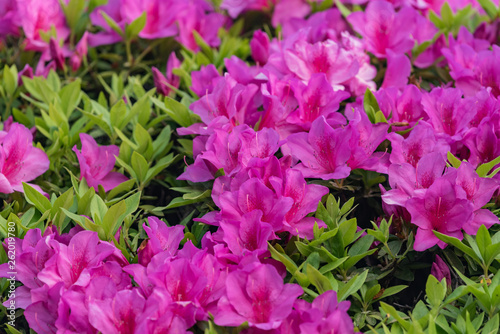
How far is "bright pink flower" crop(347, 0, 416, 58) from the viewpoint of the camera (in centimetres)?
212

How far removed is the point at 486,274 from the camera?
144 cm

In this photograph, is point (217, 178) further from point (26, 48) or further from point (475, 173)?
point (26, 48)

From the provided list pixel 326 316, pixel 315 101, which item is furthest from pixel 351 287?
pixel 315 101

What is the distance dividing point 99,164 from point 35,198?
0.77 ft

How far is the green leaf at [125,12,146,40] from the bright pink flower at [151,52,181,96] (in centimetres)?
18

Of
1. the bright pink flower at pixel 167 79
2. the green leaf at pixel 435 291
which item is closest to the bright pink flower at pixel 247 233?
the green leaf at pixel 435 291

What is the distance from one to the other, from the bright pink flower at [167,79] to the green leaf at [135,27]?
0.18m

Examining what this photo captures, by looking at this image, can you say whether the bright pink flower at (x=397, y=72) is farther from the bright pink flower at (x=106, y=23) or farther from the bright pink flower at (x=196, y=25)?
the bright pink flower at (x=106, y=23)

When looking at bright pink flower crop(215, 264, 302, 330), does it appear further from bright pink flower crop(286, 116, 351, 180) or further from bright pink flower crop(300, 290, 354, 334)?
bright pink flower crop(286, 116, 351, 180)

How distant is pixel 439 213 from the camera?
1464 mm

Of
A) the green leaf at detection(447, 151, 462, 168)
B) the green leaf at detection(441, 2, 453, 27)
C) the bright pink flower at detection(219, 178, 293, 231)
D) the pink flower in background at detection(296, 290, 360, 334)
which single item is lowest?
the pink flower in background at detection(296, 290, 360, 334)

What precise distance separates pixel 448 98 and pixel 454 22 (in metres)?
0.77

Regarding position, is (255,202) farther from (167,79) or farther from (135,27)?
(135,27)

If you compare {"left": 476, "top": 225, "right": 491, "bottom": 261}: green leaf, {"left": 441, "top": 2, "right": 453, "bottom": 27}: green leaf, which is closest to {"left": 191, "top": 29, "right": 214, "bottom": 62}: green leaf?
{"left": 441, "top": 2, "right": 453, "bottom": 27}: green leaf
